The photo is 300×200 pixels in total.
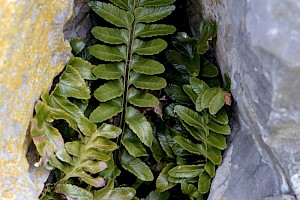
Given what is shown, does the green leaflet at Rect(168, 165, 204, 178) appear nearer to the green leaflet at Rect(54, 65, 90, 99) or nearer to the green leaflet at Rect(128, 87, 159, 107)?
the green leaflet at Rect(128, 87, 159, 107)

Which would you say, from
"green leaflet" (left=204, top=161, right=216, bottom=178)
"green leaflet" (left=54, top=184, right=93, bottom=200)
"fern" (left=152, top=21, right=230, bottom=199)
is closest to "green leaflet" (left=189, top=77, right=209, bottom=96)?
"fern" (left=152, top=21, right=230, bottom=199)

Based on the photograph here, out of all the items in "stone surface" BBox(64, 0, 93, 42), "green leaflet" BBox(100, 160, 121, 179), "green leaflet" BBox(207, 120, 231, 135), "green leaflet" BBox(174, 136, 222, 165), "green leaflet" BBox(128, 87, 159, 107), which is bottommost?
"green leaflet" BBox(100, 160, 121, 179)

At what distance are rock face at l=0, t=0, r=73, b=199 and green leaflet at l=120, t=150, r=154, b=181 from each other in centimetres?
41

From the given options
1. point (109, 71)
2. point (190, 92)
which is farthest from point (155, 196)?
point (109, 71)

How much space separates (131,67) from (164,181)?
1.90 ft

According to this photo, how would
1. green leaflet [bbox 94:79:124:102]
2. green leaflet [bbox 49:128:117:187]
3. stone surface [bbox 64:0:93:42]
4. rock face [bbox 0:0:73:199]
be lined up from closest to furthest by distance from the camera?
rock face [bbox 0:0:73:199]
green leaflet [bbox 49:128:117:187]
green leaflet [bbox 94:79:124:102]
stone surface [bbox 64:0:93:42]

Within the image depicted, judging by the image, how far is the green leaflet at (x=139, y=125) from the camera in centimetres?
245

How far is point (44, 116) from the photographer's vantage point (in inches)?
89.2

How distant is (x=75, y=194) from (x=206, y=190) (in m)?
0.61

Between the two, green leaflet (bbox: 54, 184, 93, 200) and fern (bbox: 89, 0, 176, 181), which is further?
fern (bbox: 89, 0, 176, 181)

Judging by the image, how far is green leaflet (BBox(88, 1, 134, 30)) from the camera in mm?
2494

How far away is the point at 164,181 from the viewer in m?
2.55

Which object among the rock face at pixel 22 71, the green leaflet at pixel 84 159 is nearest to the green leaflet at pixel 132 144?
the green leaflet at pixel 84 159

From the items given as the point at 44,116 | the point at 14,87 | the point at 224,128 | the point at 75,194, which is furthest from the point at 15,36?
the point at 224,128
